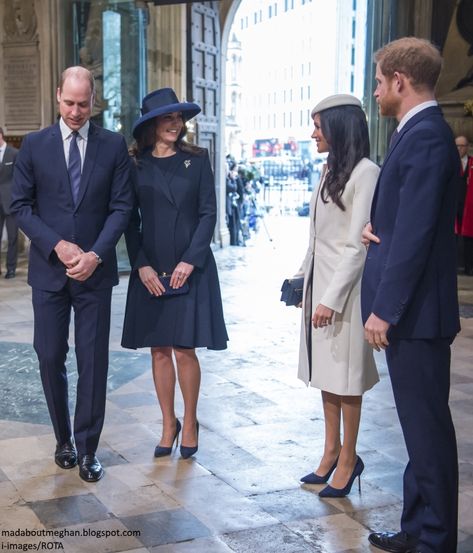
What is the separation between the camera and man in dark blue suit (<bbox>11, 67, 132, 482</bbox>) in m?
4.00

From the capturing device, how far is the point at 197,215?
4.42 metres

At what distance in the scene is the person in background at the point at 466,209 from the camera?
38.7ft

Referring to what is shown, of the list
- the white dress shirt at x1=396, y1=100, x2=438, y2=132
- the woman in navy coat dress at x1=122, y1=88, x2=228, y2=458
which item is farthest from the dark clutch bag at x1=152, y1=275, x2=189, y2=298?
the white dress shirt at x1=396, y1=100, x2=438, y2=132

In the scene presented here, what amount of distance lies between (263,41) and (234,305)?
7356cm

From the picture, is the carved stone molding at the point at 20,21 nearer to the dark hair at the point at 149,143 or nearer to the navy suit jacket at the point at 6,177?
the navy suit jacket at the point at 6,177

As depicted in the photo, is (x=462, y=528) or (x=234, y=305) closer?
(x=462, y=528)

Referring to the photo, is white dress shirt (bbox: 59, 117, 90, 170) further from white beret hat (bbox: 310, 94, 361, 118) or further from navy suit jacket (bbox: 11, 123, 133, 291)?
white beret hat (bbox: 310, 94, 361, 118)

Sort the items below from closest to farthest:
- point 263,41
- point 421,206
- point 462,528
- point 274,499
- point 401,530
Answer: point 421,206
point 401,530
point 462,528
point 274,499
point 263,41

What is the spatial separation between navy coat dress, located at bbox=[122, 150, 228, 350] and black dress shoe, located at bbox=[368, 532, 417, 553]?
4.38 ft

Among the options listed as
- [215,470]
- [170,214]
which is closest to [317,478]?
[215,470]

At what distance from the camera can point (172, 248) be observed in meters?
4.34

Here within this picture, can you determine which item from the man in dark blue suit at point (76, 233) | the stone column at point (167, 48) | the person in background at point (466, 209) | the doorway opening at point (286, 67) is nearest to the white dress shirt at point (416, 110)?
the man in dark blue suit at point (76, 233)

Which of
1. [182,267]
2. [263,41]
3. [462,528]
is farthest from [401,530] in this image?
[263,41]

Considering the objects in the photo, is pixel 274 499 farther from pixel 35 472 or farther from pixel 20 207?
pixel 20 207
